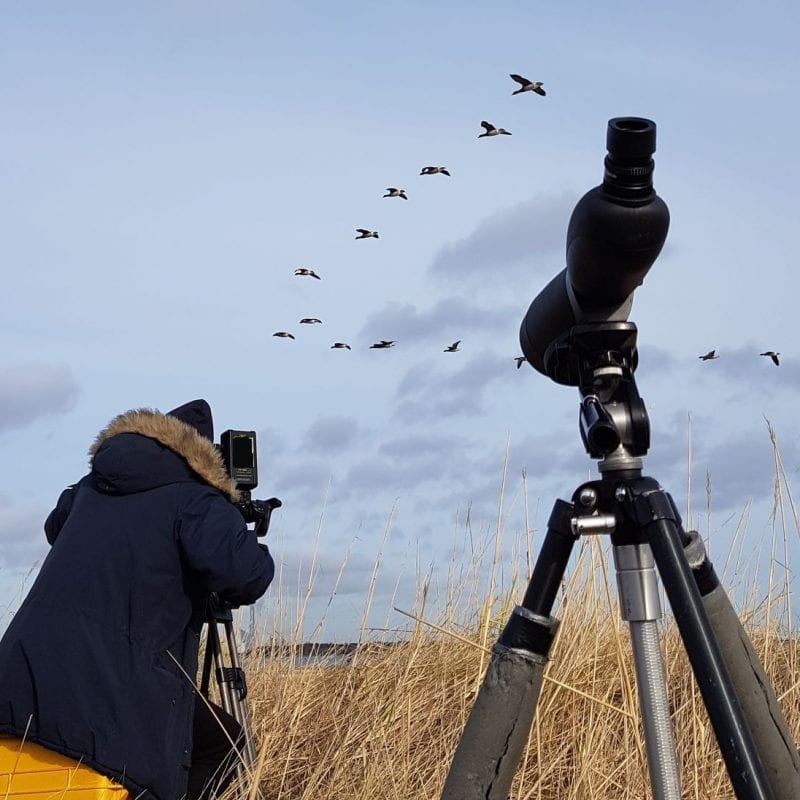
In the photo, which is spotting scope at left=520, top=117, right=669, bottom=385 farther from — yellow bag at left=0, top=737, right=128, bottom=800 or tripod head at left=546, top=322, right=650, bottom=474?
yellow bag at left=0, top=737, right=128, bottom=800

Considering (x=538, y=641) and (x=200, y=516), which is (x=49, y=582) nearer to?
(x=200, y=516)

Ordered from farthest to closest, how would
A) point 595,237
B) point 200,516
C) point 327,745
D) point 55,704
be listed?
point 327,745, point 200,516, point 55,704, point 595,237

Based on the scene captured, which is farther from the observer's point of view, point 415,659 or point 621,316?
point 415,659

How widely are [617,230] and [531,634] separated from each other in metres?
0.61

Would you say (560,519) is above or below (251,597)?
above

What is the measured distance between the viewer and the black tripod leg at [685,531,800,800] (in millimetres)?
1655

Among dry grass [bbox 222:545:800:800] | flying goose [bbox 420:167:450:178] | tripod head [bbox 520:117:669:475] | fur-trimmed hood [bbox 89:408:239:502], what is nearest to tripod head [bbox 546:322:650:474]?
tripod head [bbox 520:117:669:475]

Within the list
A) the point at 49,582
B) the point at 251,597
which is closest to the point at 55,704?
the point at 49,582

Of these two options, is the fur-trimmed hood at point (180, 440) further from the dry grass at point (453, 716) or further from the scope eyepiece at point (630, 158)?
the scope eyepiece at point (630, 158)

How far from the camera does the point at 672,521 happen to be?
1.52 metres

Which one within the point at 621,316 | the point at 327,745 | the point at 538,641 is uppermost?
the point at 621,316

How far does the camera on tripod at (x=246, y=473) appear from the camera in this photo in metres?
3.35

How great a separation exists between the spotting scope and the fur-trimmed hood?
164 cm

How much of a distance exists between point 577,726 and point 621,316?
2.14 m
